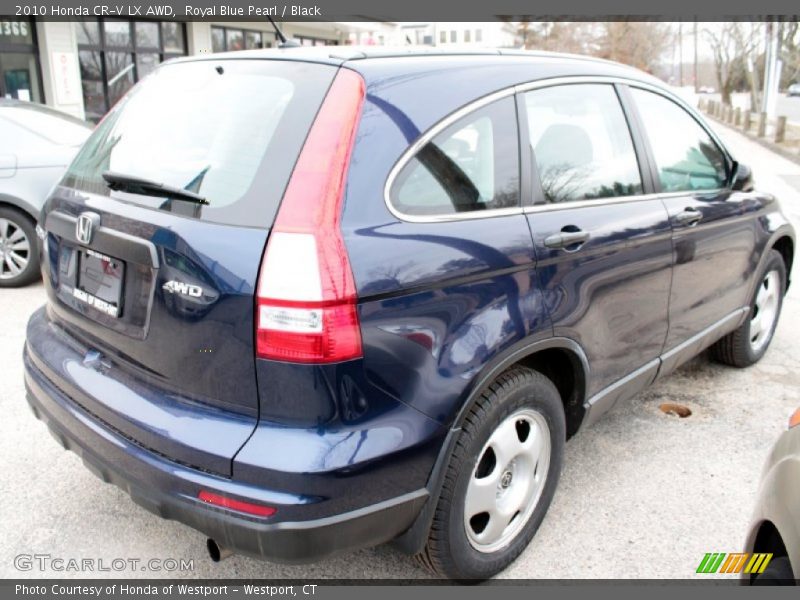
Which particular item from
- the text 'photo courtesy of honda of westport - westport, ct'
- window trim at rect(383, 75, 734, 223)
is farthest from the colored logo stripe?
window trim at rect(383, 75, 734, 223)

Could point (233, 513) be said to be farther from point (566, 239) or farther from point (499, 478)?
point (566, 239)

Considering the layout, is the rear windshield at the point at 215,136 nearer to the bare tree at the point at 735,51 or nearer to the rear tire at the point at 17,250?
the rear tire at the point at 17,250

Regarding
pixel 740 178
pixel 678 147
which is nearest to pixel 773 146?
pixel 740 178

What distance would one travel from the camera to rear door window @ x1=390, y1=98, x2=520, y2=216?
2.09 meters

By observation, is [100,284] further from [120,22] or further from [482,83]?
[120,22]

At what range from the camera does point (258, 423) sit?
1.92 meters

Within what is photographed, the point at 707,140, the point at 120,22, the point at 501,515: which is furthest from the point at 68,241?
the point at 120,22

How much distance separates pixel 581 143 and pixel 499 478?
4.61ft

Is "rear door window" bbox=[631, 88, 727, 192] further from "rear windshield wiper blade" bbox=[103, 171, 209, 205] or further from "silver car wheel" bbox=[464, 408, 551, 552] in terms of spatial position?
"rear windshield wiper blade" bbox=[103, 171, 209, 205]

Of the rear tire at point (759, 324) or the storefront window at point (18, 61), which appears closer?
the rear tire at point (759, 324)

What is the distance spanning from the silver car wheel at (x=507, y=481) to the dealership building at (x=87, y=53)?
1168 centimetres

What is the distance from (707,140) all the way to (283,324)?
297 cm

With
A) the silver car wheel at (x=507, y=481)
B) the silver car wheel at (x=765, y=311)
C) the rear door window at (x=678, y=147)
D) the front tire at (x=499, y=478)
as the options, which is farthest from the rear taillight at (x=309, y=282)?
the silver car wheel at (x=765, y=311)

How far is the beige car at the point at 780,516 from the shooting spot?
5.52 feet
